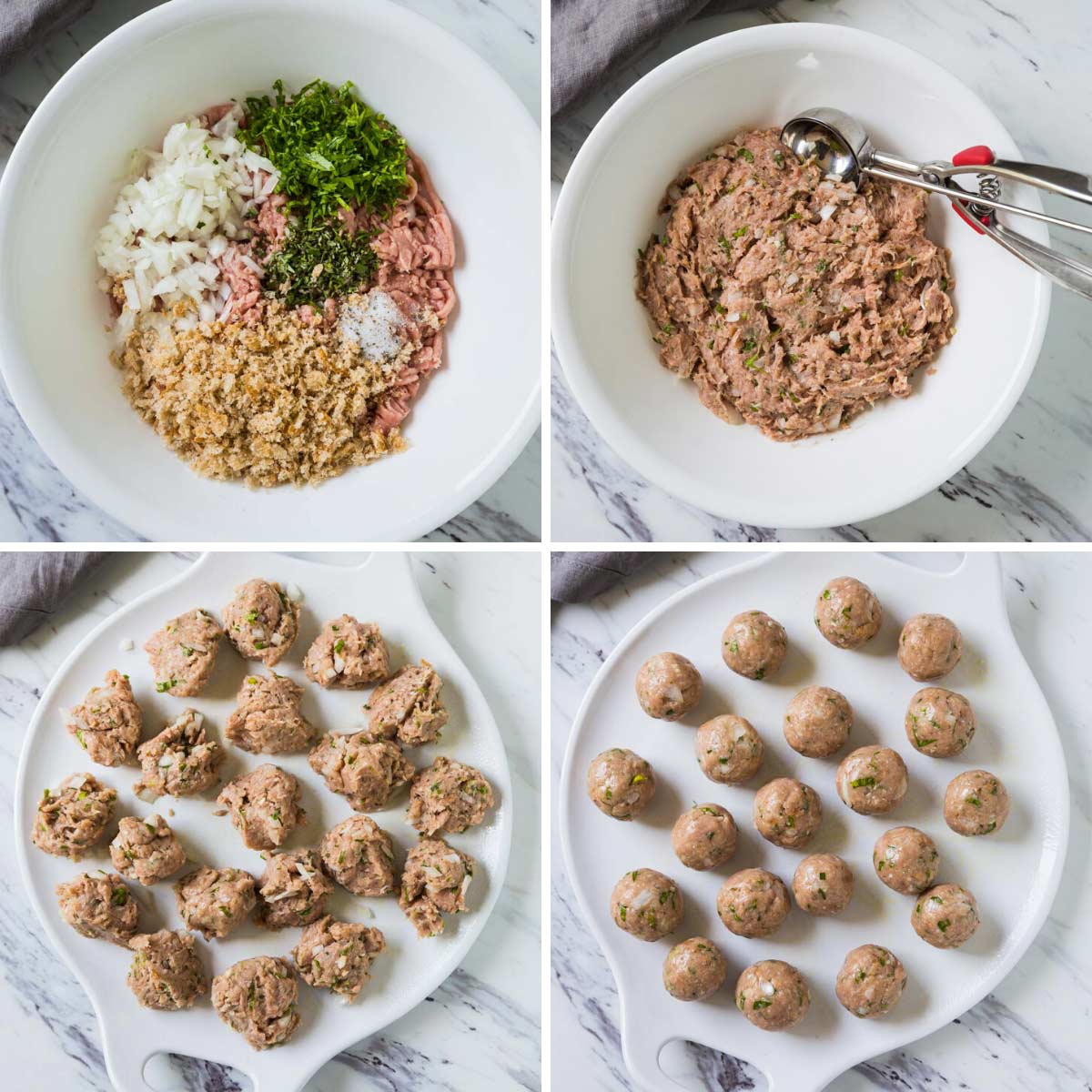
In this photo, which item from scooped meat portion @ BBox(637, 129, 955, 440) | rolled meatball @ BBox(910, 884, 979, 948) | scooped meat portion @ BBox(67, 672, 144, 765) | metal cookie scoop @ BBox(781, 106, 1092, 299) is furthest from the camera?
scooped meat portion @ BBox(67, 672, 144, 765)

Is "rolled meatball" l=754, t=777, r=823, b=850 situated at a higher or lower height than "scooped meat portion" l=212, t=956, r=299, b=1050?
higher

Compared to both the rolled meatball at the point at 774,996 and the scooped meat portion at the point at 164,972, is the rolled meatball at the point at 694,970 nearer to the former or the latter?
the rolled meatball at the point at 774,996

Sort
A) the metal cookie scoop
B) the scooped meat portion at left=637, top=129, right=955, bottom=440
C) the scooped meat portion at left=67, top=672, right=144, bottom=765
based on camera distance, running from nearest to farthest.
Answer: the metal cookie scoop, the scooped meat portion at left=637, top=129, right=955, bottom=440, the scooped meat portion at left=67, top=672, right=144, bottom=765

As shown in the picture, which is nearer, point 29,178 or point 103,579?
point 29,178

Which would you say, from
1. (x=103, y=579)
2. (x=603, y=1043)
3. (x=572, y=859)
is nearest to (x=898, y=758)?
(x=572, y=859)

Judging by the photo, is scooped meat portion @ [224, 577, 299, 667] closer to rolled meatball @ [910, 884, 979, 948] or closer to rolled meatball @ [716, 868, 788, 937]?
rolled meatball @ [716, 868, 788, 937]

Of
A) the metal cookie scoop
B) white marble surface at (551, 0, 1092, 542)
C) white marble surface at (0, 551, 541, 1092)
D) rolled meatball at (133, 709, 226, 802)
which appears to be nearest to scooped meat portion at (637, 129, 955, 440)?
the metal cookie scoop

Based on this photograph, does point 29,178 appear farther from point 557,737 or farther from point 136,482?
point 557,737
